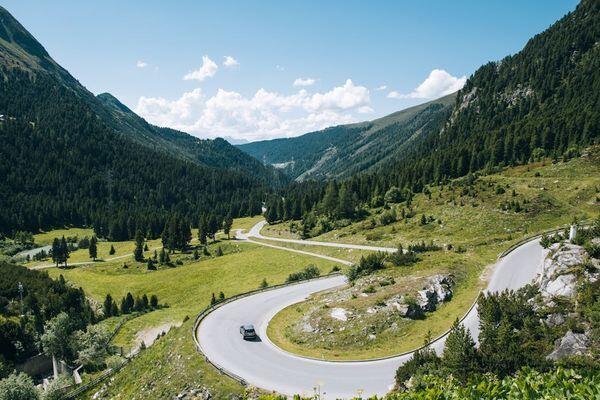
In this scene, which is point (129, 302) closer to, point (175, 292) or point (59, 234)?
point (175, 292)

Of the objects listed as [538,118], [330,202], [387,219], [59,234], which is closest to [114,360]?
[387,219]

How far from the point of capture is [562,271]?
3406 cm

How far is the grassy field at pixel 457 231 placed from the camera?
38312mm

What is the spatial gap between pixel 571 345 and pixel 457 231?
2160 inches

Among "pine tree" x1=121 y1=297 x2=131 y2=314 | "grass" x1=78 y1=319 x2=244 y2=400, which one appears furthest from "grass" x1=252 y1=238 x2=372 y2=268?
"grass" x1=78 y1=319 x2=244 y2=400

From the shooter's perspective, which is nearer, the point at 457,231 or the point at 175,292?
the point at 457,231

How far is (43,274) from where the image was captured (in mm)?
85250

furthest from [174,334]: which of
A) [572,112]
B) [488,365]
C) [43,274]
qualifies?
[572,112]

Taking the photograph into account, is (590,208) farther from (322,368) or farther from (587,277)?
(322,368)

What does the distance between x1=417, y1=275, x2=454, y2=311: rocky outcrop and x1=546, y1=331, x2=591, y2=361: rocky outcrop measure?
18030 millimetres

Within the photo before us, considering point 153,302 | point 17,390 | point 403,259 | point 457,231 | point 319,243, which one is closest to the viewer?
point 17,390

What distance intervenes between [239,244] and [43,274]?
5005 centimetres

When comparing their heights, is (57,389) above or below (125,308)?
below

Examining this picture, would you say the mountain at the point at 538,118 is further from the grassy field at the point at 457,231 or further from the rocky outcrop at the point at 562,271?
the rocky outcrop at the point at 562,271
